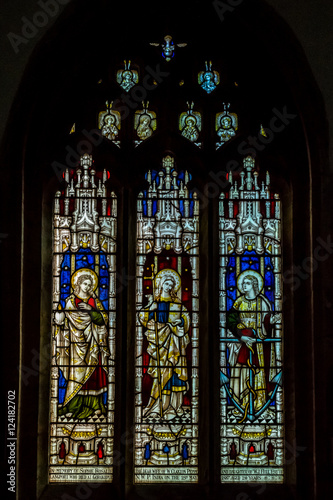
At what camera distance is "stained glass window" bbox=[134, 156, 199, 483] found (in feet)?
19.8

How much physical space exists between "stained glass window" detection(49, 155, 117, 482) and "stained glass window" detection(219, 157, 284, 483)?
84 cm

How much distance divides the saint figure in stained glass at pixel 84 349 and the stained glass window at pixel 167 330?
27 centimetres

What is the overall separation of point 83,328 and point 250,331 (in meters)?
1.23

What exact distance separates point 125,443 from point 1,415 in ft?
2.98

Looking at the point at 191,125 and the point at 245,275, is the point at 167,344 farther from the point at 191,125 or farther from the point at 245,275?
the point at 191,125

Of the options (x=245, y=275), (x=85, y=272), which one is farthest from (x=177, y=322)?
Answer: (x=85, y=272)

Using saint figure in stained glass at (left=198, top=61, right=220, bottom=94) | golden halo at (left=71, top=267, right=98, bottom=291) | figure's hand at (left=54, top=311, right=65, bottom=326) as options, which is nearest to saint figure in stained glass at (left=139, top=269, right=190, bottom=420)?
golden halo at (left=71, top=267, right=98, bottom=291)

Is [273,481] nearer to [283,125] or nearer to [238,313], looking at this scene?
[238,313]

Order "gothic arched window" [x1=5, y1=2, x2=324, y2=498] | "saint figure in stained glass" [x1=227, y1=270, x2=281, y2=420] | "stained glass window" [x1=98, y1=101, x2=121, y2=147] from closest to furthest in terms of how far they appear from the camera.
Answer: "gothic arched window" [x1=5, y1=2, x2=324, y2=498], "saint figure in stained glass" [x1=227, y1=270, x2=281, y2=420], "stained glass window" [x1=98, y1=101, x2=121, y2=147]

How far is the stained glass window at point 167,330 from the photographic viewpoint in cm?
604

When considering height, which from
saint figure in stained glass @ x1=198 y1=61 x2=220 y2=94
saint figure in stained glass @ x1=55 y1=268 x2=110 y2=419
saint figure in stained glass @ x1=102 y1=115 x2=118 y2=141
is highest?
saint figure in stained glass @ x1=198 y1=61 x2=220 y2=94

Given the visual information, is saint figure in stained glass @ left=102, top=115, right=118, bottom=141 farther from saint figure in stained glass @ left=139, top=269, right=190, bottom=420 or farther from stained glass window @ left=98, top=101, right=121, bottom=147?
saint figure in stained glass @ left=139, top=269, right=190, bottom=420

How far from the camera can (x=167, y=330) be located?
6199 millimetres

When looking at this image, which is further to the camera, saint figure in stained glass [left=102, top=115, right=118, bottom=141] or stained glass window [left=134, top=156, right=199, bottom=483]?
saint figure in stained glass [left=102, top=115, right=118, bottom=141]
